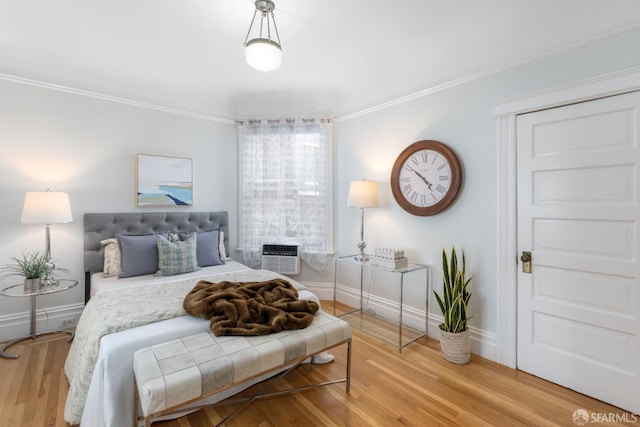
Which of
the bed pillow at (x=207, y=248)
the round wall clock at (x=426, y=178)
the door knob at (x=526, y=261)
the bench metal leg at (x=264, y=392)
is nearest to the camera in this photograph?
the bench metal leg at (x=264, y=392)

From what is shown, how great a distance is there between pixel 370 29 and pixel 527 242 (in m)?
2.01

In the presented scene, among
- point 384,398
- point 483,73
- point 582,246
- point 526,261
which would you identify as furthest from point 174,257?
point 582,246

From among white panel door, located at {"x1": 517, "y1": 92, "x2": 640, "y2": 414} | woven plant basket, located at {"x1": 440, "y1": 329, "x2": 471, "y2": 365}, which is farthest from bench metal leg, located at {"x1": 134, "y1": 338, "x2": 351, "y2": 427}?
white panel door, located at {"x1": 517, "y1": 92, "x2": 640, "y2": 414}

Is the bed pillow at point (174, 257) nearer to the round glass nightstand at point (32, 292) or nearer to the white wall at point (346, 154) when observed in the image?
the round glass nightstand at point (32, 292)

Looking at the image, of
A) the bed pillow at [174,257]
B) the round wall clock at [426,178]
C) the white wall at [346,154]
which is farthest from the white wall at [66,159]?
the round wall clock at [426,178]

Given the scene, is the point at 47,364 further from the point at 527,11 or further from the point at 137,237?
the point at 527,11

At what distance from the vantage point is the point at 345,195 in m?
3.78

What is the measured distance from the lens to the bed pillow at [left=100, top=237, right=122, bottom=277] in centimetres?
288

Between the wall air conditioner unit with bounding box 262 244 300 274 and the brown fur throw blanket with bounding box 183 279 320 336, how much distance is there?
1516 millimetres

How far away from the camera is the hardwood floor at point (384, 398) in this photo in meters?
1.78

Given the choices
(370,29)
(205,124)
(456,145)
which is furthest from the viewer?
(205,124)

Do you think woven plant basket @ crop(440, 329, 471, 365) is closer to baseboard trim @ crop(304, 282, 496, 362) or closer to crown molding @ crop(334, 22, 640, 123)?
baseboard trim @ crop(304, 282, 496, 362)

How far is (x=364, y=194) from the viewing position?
316cm

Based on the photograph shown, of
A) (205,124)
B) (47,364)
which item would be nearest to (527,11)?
(205,124)
